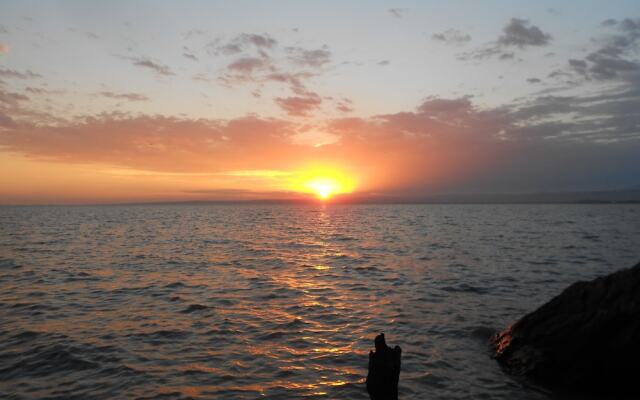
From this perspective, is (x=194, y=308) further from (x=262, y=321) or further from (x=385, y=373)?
(x=385, y=373)

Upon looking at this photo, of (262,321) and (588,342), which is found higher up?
(588,342)

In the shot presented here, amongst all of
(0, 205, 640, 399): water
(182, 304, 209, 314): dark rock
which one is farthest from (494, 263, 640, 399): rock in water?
(182, 304, 209, 314): dark rock

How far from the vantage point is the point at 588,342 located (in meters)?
10.5

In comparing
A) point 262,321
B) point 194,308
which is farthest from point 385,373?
point 194,308

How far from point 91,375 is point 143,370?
1.36 meters

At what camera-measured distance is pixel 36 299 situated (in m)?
20.9

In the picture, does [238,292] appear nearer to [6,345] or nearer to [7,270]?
[6,345]

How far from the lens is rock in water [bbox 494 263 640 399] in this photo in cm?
1007

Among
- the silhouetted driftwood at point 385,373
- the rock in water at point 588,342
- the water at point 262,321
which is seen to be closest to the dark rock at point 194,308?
the water at point 262,321

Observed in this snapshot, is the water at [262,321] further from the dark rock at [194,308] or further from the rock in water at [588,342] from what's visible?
the rock in water at [588,342]

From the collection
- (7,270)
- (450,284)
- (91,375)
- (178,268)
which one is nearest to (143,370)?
(91,375)

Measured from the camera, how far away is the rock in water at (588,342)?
10070 mm

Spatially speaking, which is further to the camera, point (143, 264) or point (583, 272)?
point (143, 264)

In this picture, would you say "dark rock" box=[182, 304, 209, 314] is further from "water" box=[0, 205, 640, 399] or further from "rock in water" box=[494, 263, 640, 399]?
"rock in water" box=[494, 263, 640, 399]
